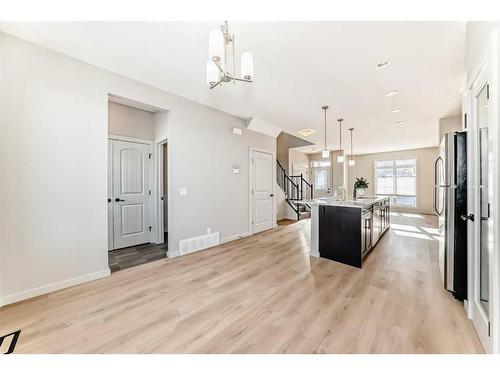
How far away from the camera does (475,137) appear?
1846 mm

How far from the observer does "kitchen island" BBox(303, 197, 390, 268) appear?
3.06 meters

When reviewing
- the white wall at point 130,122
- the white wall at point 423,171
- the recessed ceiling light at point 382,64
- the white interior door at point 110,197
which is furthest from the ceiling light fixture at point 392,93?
the white wall at point 423,171

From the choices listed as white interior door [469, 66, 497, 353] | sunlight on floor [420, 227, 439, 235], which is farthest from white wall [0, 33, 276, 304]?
sunlight on floor [420, 227, 439, 235]

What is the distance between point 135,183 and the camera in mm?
4094

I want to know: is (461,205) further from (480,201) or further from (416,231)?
(416,231)

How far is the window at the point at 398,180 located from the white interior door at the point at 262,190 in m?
6.50

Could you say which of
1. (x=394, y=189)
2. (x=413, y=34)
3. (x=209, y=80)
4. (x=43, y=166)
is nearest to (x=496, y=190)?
(x=413, y=34)

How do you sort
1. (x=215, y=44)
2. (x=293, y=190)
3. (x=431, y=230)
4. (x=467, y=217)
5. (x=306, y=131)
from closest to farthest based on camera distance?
1. (x=215, y=44)
2. (x=467, y=217)
3. (x=431, y=230)
4. (x=306, y=131)
5. (x=293, y=190)

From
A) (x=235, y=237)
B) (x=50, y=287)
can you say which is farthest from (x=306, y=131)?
(x=50, y=287)

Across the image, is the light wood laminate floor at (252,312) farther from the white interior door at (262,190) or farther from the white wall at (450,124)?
the white wall at (450,124)

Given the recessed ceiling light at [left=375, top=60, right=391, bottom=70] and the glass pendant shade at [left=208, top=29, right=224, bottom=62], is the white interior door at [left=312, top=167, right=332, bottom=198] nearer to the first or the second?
the recessed ceiling light at [left=375, top=60, right=391, bottom=70]

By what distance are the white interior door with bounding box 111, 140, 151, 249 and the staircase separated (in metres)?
4.63

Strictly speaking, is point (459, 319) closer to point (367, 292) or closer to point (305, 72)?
point (367, 292)

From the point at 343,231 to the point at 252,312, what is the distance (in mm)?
1943
